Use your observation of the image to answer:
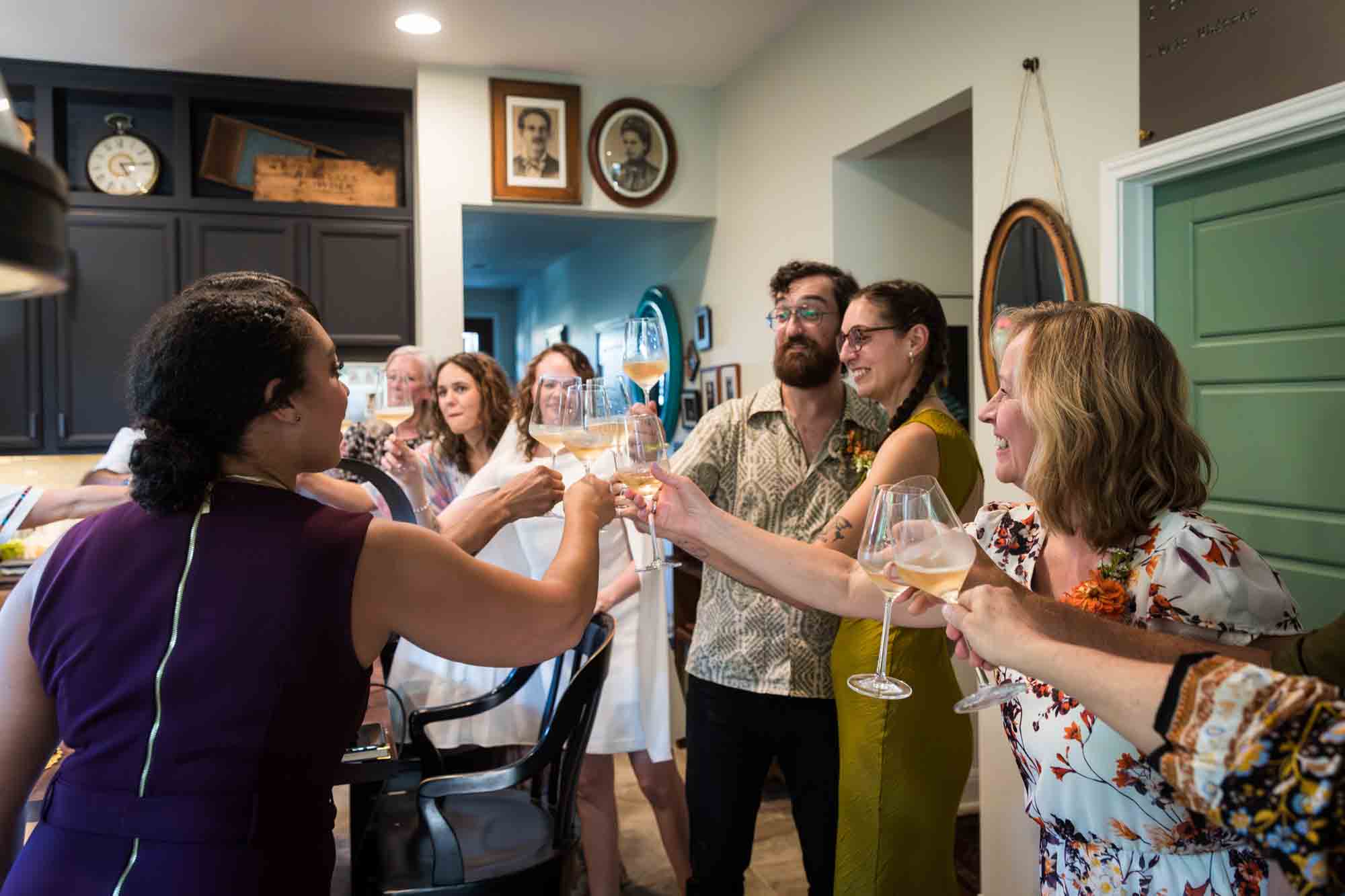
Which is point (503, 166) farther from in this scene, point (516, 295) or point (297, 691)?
point (516, 295)

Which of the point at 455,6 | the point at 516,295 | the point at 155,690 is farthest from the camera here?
the point at 516,295

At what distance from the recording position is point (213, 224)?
16.5 ft

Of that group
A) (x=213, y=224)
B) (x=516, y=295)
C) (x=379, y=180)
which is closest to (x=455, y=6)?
(x=379, y=180)

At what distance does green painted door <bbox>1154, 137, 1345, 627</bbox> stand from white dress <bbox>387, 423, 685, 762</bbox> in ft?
4.86

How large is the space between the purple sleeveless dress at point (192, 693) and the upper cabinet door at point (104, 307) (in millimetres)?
4341

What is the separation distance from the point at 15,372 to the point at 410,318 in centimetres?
189

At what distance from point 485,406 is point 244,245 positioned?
8.10 ft

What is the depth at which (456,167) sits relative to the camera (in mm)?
5008

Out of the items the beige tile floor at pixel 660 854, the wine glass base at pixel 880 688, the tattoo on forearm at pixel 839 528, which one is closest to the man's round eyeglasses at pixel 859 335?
the tattoo on forearm at pixel 839 528

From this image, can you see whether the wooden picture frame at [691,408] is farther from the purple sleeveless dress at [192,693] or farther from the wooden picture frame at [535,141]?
the purple sleeveless dress at [192,693]

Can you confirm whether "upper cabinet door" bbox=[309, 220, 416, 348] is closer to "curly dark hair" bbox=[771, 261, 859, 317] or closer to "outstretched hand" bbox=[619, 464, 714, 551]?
"curly dark hair" bbox=[771, 261, 859, 317]

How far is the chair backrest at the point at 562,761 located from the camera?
1.93m

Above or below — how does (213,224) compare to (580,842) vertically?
above

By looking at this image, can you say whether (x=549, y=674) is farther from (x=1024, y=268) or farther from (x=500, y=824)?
(x=1024, y=268)
